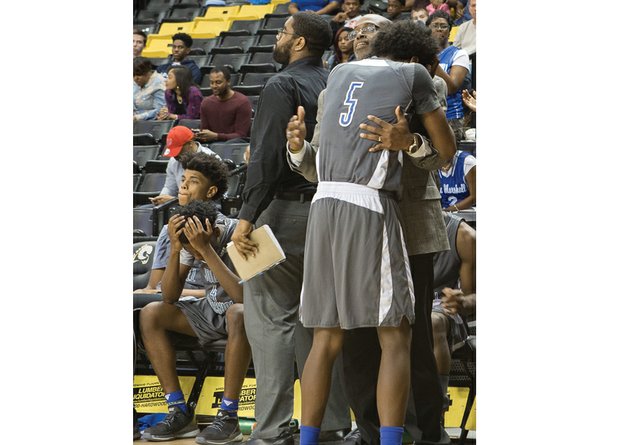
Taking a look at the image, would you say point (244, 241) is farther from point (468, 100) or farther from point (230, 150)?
point (230, 150)

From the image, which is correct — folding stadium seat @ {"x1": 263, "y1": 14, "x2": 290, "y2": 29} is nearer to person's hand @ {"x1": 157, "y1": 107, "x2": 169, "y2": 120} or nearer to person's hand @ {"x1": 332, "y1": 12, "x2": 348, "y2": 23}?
person's hand @ {"x1": 332, "y1": 12, "x2": 348, "y2": 23}

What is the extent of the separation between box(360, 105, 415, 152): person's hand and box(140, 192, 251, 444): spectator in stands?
3.76 ft

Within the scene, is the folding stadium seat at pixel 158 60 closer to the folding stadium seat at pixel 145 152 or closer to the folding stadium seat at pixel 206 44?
the folding stadium seat at pixel 206 44

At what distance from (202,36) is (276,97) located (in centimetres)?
729

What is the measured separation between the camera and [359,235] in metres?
3.39

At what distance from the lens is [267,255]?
3799 millimetres

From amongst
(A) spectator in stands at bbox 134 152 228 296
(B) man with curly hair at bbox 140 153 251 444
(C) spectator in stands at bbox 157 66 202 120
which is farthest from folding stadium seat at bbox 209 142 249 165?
(B) man with curly hair at bbox 140 153 251 444

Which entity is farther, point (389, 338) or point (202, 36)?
point (202, 36)

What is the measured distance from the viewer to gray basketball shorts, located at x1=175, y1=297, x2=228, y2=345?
14.8 feet
